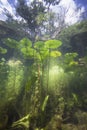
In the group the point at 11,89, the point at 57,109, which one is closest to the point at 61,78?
the point at 57,109

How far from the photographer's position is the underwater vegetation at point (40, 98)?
439 centimetres

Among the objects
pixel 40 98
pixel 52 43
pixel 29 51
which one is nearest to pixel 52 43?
pixel 52 43

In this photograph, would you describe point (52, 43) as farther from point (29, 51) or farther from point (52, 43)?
point (29, 51)

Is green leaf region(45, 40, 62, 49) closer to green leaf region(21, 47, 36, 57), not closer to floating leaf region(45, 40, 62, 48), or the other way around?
floating leaf region(45, 40, 62, 48)

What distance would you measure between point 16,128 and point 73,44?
16.2 metres

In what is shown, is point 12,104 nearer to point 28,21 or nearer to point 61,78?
point 61,78

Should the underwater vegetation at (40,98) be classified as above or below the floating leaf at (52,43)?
below

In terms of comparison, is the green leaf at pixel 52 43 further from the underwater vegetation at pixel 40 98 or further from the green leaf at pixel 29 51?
the green leaf at pixel 29 51

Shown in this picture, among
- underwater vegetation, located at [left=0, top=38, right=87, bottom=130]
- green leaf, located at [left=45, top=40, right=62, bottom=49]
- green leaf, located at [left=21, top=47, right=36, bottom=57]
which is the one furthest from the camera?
green leaf, located at [left=21, top=47, right=36, bottom=57]

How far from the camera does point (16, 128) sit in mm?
4227

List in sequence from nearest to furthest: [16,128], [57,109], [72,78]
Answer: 1. [16,128]
2. [57,109]
3. [72,78]

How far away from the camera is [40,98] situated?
448cm

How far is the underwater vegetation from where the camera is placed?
439 cm

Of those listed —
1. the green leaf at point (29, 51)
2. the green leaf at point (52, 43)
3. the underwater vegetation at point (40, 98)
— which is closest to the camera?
the underwater vegetation at point (40, 98)
